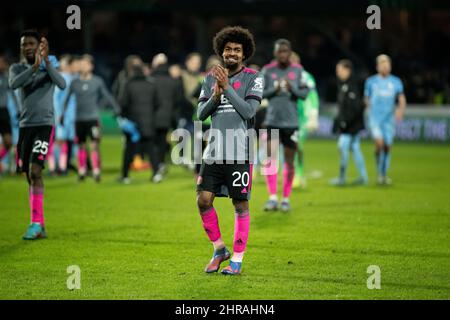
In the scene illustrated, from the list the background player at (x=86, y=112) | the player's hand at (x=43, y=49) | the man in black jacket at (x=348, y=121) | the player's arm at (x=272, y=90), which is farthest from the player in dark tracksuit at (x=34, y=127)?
the man in black jacket at (x=348, y=121)

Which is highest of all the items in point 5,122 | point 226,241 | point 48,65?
point 48,65

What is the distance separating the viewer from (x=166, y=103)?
19.6 metres

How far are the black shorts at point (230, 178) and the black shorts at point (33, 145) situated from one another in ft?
10.2

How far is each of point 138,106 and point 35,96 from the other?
7.48 meters

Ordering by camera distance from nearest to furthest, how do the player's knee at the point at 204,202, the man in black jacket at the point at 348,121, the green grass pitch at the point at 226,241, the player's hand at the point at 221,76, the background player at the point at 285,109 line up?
the green grass pitch at the point at 226,241 < the player's hand at the point at 221,76 < the player's knee at the point at 204,202 < the background player at the point at 285,109 < the man in black jacket at the point at 348,121

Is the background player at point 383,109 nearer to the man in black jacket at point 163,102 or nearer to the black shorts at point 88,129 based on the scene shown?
the man in black jacket at point 163,102

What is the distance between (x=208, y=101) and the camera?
8.86 meters

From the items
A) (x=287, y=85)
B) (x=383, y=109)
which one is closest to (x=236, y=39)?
(x=287, y=85)

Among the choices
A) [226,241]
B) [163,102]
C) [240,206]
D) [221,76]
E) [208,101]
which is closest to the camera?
[221,76]

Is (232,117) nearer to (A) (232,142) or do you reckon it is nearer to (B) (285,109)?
(A) (232,142)

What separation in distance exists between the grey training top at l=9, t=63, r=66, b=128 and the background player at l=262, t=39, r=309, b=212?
3.74 meters

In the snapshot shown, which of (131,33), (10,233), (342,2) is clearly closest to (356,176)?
(10,233)

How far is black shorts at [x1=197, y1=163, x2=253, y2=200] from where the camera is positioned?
907cm

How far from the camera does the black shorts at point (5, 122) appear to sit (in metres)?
18.3
